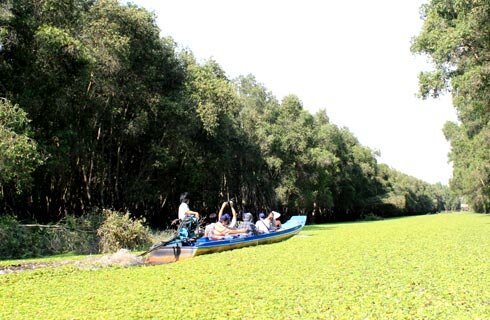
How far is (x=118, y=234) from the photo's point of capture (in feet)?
42.3

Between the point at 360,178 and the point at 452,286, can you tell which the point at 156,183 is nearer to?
the point at 452,286

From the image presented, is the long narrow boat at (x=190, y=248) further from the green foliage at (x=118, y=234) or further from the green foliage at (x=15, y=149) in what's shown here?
the green foliage at (x=15, y=149)

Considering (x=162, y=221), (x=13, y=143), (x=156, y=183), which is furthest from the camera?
(x=162, y=221)

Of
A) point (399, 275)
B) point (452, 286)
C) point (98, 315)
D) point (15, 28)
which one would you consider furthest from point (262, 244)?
point (15, 28)

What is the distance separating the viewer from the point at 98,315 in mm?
5086

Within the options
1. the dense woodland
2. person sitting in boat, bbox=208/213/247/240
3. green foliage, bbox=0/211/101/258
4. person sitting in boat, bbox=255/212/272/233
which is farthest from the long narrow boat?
the dense woodland

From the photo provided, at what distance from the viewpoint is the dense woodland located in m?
13.0

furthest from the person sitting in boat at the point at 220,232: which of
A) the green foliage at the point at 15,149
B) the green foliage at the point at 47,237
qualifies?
the green foliage at the point at 15,149

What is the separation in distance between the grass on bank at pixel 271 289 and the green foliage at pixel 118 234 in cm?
392

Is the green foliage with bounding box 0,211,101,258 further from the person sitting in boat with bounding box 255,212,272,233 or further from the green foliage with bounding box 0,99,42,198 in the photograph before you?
the person sitting in boat with bounding box 255,212,272,233

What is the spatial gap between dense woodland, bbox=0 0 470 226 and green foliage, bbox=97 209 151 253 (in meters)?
2.31

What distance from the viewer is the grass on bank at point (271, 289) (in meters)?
4.98

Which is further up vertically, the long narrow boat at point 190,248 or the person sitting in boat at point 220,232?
the person sitting in boat at point 220,232

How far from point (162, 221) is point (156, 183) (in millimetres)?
3976
